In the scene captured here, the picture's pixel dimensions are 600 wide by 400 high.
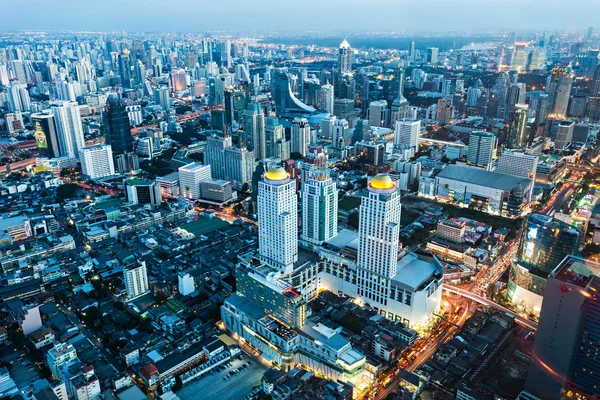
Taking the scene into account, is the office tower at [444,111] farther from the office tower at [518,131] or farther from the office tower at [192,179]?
the office tower at [192,179]

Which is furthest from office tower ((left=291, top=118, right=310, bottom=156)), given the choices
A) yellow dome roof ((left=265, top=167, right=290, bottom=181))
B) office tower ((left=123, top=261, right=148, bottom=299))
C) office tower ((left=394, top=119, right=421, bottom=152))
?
office tower ((left=123, top=261, right=148, bottom=299))

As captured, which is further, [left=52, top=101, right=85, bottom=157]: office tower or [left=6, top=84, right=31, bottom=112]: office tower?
[left=6, top=84, right=31, bottom=112]: office tower

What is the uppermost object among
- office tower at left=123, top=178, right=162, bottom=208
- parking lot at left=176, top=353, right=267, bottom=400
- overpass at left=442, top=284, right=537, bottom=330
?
office tower at left=123, top=178, right=162, bottom=208

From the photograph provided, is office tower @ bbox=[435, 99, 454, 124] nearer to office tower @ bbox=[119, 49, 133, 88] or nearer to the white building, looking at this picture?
the white building

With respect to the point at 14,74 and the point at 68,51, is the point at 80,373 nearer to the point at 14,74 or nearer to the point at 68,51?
the point at 14,74

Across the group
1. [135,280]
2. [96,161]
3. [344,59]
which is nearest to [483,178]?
[135,280]

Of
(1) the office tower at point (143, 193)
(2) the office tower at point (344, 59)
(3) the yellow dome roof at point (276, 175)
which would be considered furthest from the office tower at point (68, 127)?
(2) the office tower at point (344, 59)
